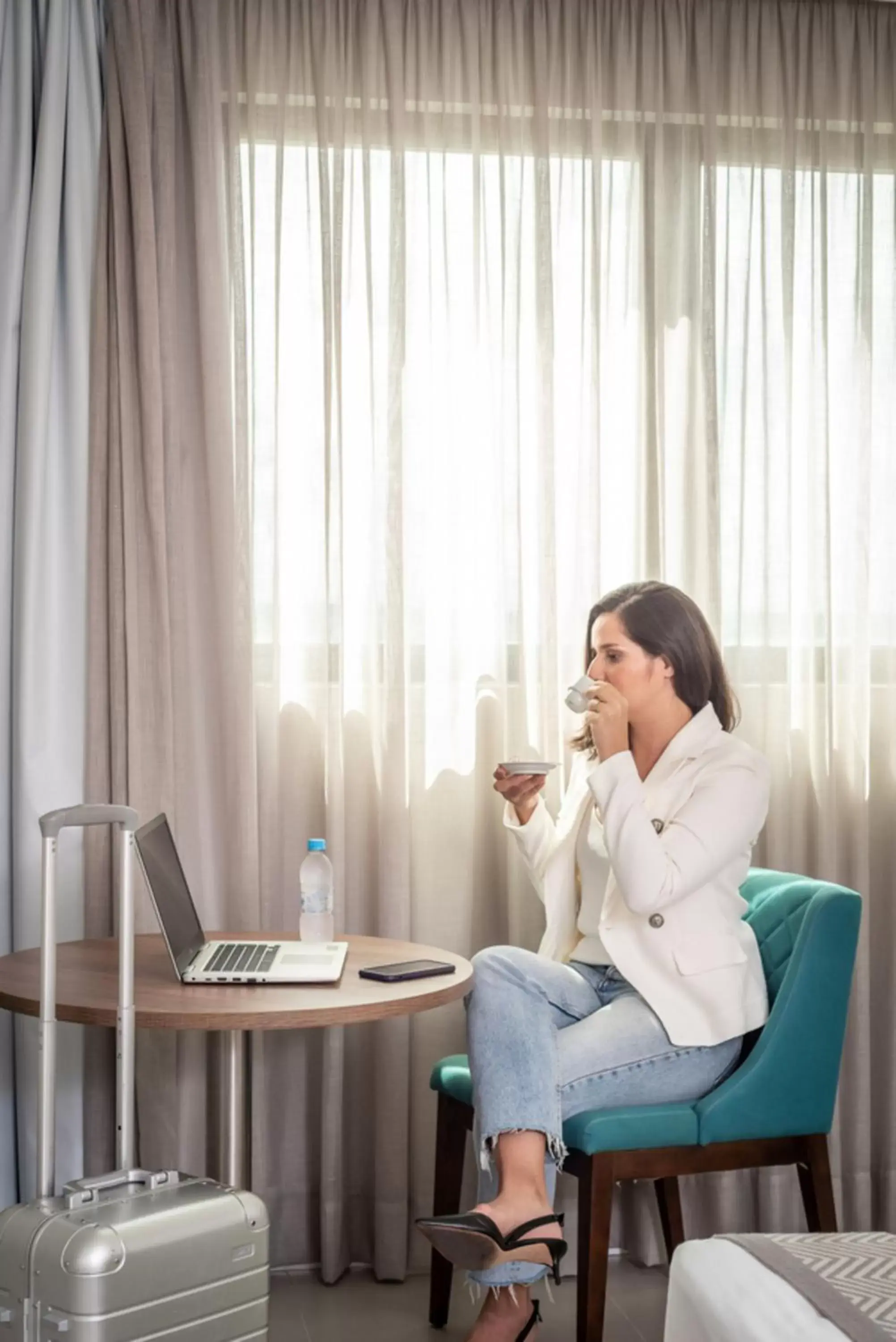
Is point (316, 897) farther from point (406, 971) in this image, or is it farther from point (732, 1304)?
point (732, 1304)

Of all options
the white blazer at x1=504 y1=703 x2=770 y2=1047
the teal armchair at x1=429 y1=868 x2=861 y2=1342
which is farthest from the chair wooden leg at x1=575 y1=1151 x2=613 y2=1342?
the white blazer at x1=504 y1=703 x2=770 y2=1047

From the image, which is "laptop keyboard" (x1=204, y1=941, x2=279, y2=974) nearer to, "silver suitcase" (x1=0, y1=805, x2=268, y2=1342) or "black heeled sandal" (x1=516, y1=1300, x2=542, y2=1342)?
"silver suitcase" (x1=0, y1=805, x2=268, y2=1342)

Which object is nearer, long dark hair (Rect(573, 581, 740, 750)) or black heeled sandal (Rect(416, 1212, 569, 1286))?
black heeled sandal (Rect(416, 1212, 569, 1286))

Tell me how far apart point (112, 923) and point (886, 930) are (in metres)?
1.78

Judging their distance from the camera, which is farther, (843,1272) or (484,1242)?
(484,1242)

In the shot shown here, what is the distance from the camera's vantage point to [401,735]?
3.03m

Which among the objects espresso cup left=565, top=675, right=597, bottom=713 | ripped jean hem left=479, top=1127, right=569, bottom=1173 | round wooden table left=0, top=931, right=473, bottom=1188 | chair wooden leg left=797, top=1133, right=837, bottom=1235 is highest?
espresso cup left=565, top=675, right=597, bottom=713

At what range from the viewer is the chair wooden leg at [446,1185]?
8.87ft

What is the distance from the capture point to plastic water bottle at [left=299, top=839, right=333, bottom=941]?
269cm

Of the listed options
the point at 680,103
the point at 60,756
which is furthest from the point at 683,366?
the point at 60,756

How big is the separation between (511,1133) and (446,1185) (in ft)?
1.82

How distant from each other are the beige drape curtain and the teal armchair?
25.6 inches

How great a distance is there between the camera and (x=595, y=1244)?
91.0 inches

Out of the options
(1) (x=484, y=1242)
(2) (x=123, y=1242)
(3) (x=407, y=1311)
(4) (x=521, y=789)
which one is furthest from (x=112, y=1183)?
(4) (x=521, y=789)
